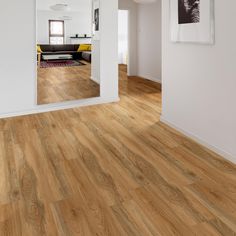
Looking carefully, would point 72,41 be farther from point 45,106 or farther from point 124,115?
point 124,115

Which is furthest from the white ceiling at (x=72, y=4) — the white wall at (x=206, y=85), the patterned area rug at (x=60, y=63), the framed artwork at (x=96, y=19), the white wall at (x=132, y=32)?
the white wall at (x=132, y=32)

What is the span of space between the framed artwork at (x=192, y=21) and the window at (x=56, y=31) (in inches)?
70.5

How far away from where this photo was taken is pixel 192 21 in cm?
301

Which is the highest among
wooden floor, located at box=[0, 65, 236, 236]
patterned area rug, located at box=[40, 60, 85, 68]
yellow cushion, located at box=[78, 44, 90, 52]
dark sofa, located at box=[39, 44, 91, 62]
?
yellow cushion, located at box=[78, 44, 90, 52]

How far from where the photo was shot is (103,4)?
473cm

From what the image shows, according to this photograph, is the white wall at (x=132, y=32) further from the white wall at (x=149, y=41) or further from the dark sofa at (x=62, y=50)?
the dark sofa at (x=62, y=50)

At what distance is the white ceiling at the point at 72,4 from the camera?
416cm

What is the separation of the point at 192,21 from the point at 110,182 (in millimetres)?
1926

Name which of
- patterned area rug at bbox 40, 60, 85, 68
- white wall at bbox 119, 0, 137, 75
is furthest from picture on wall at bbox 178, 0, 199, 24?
white wall at bbox 119, 0, 137, 75

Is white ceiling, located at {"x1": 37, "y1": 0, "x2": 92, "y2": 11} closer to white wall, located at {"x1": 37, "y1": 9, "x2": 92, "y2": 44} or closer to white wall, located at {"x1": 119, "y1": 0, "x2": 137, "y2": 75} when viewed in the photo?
white wall, located at {"x1": 37, "y1": 9, "x2": 92, "y2": 44}

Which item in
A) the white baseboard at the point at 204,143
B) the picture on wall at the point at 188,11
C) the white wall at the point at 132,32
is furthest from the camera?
→ the white wall at the point at 132,32

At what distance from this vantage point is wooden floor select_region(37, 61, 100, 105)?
4.54 metres

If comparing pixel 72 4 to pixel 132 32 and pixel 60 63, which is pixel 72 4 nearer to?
pixel 60 63

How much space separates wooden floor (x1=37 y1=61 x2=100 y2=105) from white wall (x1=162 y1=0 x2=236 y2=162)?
1661 mm
